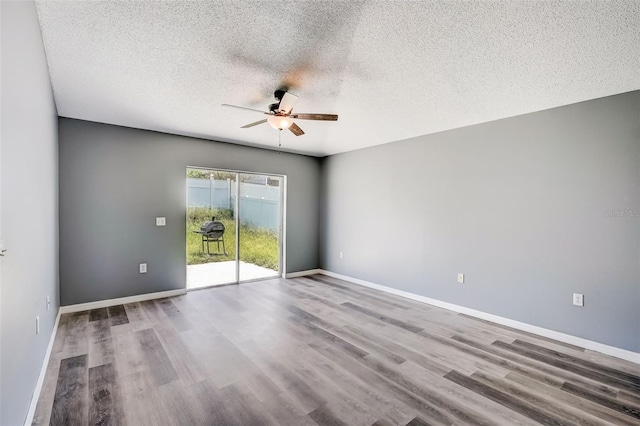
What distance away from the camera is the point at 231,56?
2465 mm

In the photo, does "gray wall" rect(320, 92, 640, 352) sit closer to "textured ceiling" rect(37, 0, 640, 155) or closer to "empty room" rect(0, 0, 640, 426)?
"empty room" rect(0, 0, 640, 426)

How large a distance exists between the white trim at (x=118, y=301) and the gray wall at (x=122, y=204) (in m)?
0.06

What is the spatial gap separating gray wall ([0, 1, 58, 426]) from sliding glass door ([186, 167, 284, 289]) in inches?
98.0

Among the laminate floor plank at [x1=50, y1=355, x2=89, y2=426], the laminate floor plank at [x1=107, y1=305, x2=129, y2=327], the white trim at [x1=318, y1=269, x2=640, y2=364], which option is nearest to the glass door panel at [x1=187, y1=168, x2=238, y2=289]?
the laminate floor plank at [x1=107, y1=305, x2=129, y2=327]

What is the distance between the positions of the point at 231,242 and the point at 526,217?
14.5 feet

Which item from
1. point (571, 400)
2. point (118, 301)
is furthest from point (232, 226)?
point (571, 400)

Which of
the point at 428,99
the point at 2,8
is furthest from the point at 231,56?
the point at 428,99

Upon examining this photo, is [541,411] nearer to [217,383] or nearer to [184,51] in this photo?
[217,383]

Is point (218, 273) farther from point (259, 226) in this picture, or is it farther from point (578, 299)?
point (578, 299)

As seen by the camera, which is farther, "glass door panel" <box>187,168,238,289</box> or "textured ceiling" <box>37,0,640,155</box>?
"glass door panel" <box>187,168,238,289</box>

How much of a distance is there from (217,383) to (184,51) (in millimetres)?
2660

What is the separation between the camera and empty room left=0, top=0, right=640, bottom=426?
194 centimetres

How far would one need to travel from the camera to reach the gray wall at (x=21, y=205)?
1.32 meters

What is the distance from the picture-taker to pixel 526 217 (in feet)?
11.2
